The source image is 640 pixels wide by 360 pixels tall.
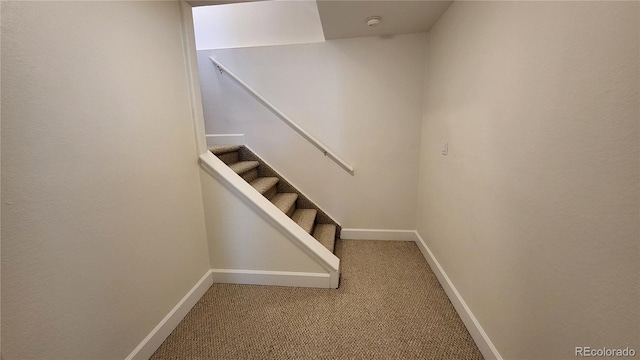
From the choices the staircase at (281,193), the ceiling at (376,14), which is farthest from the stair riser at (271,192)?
the ceiling at (376,14)

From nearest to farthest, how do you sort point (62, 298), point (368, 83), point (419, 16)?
point (62, 298), point (419, 16), point (368, 83)

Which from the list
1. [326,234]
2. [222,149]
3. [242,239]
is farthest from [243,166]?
[326,234]

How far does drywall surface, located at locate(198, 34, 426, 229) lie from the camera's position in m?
2.14

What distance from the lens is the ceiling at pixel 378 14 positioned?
1526 millimetres

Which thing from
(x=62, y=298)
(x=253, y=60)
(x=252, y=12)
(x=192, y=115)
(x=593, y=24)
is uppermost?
(x=252, y=12)

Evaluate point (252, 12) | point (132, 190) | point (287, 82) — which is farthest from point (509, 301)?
point (252, 12)

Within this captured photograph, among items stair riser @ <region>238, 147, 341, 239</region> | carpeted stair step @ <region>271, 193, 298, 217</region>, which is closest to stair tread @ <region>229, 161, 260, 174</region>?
stair riser @ <region>238, 147, 341, 239</region>

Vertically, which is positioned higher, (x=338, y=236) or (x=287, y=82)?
(x=287, y=82)

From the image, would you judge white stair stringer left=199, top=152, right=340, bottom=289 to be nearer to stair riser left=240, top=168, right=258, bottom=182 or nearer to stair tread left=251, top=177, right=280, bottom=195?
stair tread left=251, top=177, right=280, bottom=195

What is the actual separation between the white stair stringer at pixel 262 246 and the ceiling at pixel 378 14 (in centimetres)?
136

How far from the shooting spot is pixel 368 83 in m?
2.17

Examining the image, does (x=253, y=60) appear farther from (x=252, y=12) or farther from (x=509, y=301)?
(x=509, y=301)

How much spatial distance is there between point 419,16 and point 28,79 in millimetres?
→ 2155

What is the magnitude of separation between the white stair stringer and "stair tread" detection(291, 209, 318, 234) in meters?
0.37
